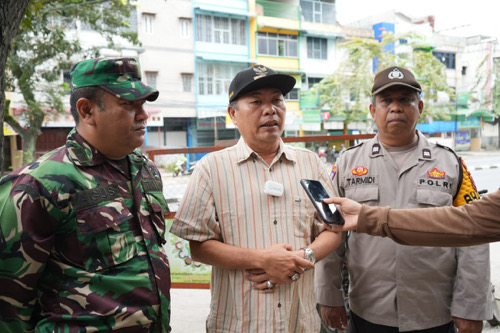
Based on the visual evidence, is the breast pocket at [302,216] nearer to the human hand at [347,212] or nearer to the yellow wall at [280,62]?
the human hand at [347,212]

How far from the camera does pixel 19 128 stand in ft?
38.3

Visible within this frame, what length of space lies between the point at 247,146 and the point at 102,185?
2.41 feet

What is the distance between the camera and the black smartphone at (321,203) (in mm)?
1737

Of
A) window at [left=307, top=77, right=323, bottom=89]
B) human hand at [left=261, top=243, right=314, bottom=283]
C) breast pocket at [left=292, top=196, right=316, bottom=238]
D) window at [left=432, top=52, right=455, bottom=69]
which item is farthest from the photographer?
window at [left=432, top=52, right=455, bottom=69]

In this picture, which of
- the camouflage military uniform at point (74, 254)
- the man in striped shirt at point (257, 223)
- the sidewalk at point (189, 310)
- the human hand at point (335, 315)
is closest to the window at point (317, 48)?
the sidewalk at point (189, 310)

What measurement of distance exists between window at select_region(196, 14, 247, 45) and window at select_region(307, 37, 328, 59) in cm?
423

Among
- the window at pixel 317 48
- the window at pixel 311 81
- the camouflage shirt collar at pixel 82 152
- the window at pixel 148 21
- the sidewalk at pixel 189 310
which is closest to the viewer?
the camouflage shirt collar at pixel 82 152

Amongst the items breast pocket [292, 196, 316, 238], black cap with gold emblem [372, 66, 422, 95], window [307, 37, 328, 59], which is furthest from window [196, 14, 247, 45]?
breast pocket [292, 196, 316, 238]

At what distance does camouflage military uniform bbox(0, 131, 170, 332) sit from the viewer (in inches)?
53.8

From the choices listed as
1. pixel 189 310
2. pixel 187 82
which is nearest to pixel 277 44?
pixel 187 82

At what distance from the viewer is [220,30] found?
21031mm

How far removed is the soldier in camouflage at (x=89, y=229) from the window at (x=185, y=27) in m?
19.7

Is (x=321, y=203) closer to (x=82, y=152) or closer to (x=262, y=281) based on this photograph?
(x=262, y=281)

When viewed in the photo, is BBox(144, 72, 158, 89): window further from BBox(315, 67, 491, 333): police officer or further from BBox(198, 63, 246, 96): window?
BBox(315, 67, 491, 333): police officer
